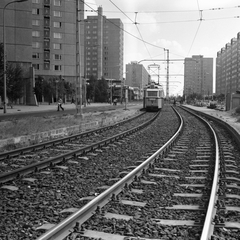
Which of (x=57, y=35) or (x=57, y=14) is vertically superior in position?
(x=57, y=14)

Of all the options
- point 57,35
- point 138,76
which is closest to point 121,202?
point 57,35

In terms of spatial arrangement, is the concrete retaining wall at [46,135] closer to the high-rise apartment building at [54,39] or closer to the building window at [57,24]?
the high-rise apartment building at [54,39]

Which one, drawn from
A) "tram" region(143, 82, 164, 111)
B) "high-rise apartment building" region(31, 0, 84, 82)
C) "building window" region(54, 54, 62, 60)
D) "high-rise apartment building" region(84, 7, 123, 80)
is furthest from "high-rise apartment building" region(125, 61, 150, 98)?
"tram" region(143, 82, 164, 111)

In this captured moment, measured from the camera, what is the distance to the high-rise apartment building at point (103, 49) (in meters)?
174

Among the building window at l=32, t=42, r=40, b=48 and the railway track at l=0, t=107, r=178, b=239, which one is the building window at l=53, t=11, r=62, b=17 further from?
the railway track at l=0, t=107, r=178, b=239

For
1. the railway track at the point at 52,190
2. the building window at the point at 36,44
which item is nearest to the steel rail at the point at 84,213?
the railway track at the point at 52,190

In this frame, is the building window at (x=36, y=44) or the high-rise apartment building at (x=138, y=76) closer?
the building window at (x=36, y=44)

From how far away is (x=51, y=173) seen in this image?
25.9ft

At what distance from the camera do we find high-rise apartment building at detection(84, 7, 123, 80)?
173875 millimetres

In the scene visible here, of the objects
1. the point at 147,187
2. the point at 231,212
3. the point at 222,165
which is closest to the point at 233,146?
the point at 222,165

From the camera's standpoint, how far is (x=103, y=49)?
178000 millimetres

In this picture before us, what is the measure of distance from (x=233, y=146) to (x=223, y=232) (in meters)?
9.28

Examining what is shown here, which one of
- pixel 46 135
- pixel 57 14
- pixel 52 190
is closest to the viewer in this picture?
pixel 52 190

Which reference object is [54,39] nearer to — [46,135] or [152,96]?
[152,96]
